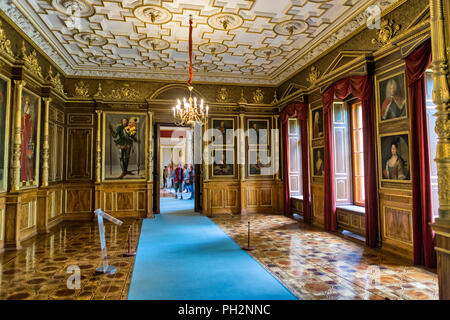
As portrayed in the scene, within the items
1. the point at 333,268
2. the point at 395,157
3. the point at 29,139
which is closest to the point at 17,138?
the point at 29,139

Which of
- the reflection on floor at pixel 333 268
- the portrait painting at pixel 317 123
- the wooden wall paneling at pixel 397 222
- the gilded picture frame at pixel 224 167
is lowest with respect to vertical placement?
the reflection on floor at pixel 333 268

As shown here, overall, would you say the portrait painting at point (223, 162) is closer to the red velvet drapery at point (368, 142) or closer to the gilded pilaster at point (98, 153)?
the gilded pilaster at point (98, 153)

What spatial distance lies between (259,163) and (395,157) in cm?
514

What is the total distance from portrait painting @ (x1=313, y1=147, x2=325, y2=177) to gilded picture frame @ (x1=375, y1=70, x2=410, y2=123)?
2.08 m

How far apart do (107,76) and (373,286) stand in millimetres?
8699

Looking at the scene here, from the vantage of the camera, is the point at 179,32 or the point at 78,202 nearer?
the point at 179,32

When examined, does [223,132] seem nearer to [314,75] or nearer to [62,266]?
[314,75]

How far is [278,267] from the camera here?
14.3 ft

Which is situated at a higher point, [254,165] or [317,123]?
[317,123]

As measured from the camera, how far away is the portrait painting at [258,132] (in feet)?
32.4

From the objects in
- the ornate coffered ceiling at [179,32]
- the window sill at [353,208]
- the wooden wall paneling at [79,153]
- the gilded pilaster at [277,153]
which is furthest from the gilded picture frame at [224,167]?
the window sill at [353,208]

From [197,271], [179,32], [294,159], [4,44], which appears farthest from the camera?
[294,159]

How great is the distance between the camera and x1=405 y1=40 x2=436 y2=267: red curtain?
4.36 m

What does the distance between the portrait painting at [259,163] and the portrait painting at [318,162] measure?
237 cm
